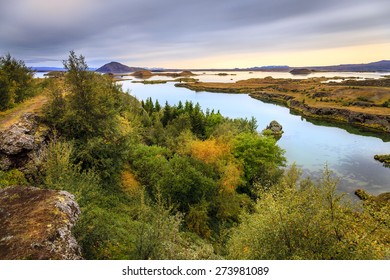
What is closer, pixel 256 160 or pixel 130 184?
pixel 130 184

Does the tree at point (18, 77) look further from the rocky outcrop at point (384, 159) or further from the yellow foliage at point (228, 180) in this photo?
the rocky outcrop at point (384, 159)

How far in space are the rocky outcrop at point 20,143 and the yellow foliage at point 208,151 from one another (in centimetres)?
1938

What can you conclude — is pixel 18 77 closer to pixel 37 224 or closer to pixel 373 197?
pixel 37 224

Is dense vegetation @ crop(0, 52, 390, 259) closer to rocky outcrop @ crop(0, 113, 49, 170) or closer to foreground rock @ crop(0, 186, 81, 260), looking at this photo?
foreground rock @ crop(0, 186, 81, 260)

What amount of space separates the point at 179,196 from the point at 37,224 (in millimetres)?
17123

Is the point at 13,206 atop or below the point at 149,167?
atop

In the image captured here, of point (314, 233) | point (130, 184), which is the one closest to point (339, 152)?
point (130, 184)

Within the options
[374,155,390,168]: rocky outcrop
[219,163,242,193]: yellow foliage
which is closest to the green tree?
[219,163,242,193]: yellow foliage

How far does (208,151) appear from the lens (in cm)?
3722

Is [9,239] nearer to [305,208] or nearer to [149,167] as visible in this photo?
[305,208]

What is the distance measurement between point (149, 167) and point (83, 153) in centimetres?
843
